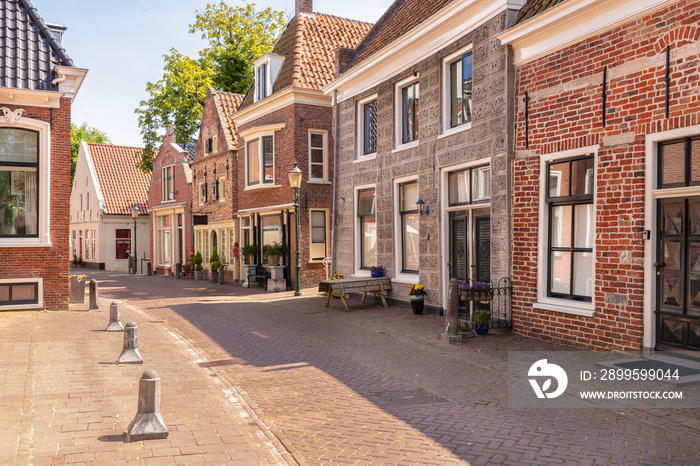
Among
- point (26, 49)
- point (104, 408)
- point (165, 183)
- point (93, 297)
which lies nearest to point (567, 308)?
point (104, 408)

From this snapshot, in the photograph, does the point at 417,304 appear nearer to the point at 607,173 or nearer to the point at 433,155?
the point at 433,155

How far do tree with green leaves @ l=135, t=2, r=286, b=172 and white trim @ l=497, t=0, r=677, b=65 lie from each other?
22992mm

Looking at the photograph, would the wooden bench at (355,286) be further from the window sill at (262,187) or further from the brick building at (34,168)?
the window sill at (262,187)

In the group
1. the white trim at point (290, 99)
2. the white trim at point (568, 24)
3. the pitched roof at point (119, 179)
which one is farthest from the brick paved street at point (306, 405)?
the pitched roof at point (119, 179)

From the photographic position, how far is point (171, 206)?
106 ft

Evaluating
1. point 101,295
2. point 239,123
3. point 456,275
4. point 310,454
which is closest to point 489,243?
point 456,275

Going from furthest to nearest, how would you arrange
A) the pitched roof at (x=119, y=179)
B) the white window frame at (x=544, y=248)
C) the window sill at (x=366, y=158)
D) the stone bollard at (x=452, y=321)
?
the pitched roof at (x=119, y=179) < the window sill at (x=366, y=158) < the stone bollard at (x=452, y=321) < the white window frame at (x=544, y=248)

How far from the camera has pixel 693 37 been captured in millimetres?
7570

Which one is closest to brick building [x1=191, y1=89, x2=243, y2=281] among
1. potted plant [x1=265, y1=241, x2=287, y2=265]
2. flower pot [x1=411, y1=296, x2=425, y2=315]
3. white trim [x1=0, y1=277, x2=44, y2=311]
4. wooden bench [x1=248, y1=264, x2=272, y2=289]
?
wooden bench [x1=248, y1=264, x2=272, y2=289]

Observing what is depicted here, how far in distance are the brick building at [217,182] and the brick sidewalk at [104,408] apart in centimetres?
1614

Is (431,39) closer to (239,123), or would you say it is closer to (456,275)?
(456,275)

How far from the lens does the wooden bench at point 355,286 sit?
14.4 m

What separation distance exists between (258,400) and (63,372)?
2.85 meters

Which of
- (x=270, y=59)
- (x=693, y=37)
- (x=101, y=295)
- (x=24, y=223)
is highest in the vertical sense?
(x=270, y=59)
